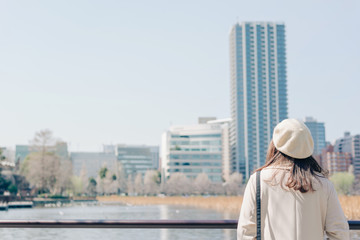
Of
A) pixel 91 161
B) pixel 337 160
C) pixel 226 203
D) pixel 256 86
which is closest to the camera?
pixel 226 203

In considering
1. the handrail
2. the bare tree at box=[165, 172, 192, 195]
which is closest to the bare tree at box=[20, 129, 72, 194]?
the bare tree at box=[165, 172, 192, 195]

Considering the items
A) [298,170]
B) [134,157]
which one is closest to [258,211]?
[298,170]

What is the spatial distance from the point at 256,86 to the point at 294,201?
174 meters

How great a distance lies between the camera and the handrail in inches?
136

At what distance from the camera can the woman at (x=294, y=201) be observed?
199 centimetres

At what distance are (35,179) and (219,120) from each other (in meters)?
116

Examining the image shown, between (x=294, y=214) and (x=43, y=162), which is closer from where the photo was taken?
(x=294, y=214)

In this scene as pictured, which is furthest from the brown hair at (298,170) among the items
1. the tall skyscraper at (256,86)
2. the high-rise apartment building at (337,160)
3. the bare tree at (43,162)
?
the high-rise apartment building at (337,160)

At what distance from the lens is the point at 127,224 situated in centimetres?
356

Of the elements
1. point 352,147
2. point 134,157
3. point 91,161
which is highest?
point 352,147

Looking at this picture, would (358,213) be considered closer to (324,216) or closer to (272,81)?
(324,216)

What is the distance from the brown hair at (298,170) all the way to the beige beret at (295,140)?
0.04 metres

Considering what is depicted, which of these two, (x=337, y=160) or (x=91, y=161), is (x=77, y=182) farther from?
(x=337, y=160)

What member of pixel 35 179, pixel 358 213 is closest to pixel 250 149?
pixel 35 179
